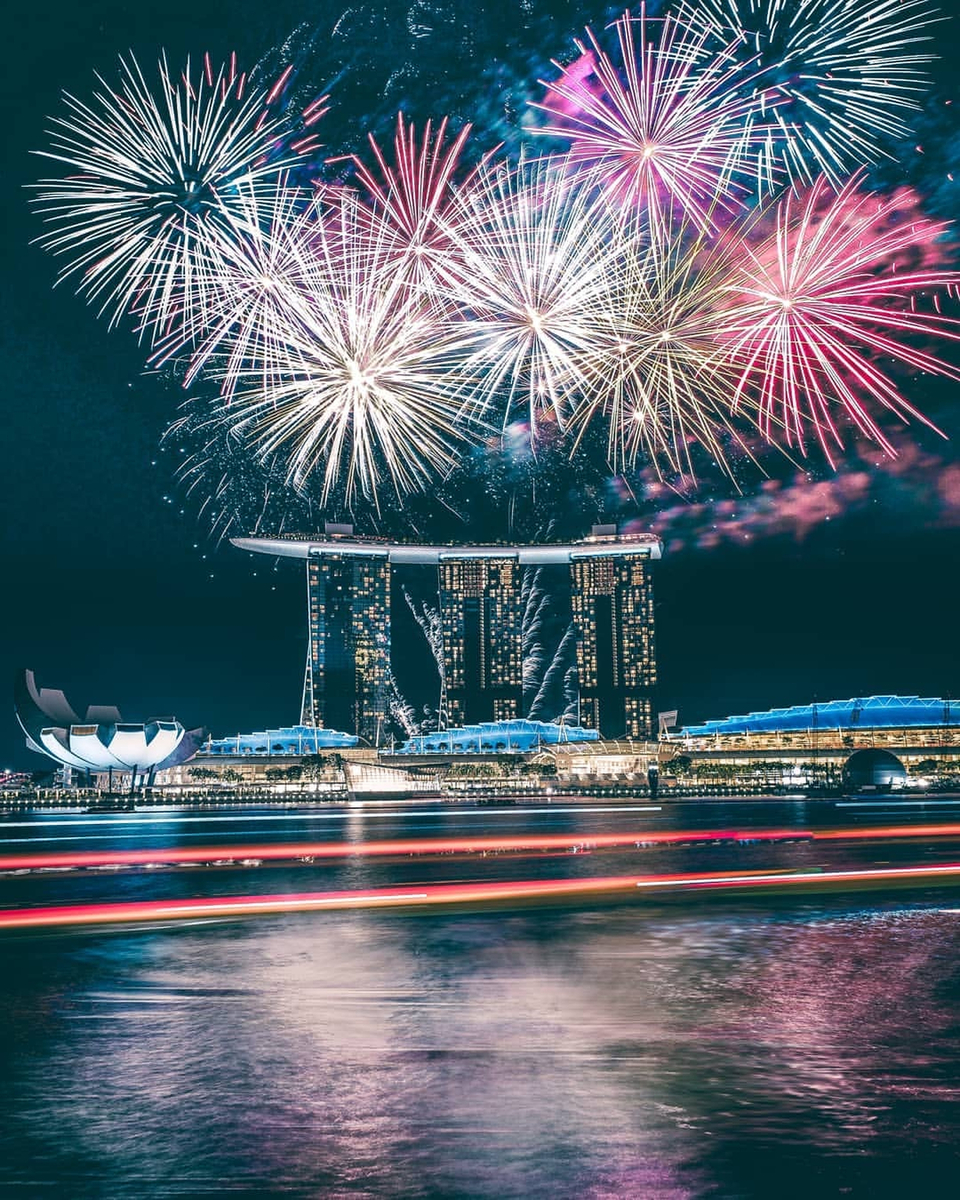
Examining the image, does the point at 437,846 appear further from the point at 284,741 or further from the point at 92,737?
the point at 284,741

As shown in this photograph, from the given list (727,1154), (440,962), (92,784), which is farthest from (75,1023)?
(92,784)

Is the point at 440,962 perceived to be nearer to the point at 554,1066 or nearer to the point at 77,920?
the point at 554,1066

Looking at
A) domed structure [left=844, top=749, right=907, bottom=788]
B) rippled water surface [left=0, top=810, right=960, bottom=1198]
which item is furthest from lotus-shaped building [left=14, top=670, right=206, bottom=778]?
rippled water surface [left=0, top=810, right=960, bottom=1198]

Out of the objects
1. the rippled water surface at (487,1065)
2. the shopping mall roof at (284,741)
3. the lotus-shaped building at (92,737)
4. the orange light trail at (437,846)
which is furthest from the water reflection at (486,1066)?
the shopping mall roof at (284,741)

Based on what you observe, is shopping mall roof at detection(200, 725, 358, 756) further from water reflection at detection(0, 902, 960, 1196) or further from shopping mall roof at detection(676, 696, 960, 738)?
water reflection at detection(0, 902, 960, 1196)

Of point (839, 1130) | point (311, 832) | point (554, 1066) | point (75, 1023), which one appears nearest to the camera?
point (839, 1130)

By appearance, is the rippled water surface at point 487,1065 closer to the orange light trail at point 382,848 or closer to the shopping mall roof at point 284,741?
the orange light trail at point 382,848
